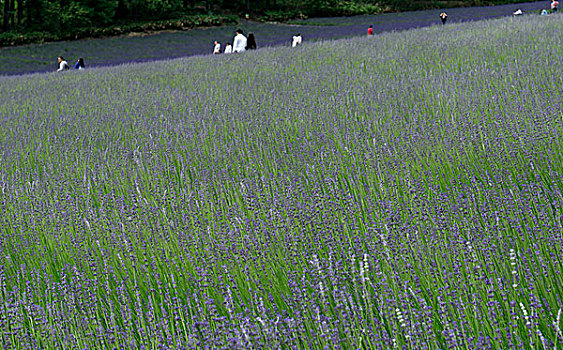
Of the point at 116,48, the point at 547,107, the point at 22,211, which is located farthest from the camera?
the point at 116,48

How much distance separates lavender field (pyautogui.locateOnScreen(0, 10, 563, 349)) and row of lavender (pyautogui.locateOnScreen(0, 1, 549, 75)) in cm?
1847

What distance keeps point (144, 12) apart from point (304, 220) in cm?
4159

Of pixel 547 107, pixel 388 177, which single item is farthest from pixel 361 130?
pixel 388 177

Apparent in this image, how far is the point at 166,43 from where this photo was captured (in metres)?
29.5

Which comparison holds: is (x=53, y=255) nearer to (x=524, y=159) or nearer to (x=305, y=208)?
(x=305, y=208)

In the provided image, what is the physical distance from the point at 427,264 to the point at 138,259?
1219 millimetres

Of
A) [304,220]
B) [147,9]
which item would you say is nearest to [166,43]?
[147,9]

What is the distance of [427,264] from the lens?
1878 millimetres

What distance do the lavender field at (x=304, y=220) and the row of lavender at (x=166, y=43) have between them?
18.5 meters

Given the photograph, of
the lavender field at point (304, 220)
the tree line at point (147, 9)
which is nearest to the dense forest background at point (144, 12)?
the tree line at point (147, 9)

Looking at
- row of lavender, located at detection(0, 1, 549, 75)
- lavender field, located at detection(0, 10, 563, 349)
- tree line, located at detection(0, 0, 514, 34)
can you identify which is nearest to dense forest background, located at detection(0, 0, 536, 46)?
tree line, located at detection(0, 0, 514, 34)

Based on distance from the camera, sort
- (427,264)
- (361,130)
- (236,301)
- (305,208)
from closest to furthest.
Result: 1. (427,264)
2. (236,301)
3. (305,208)
4. (361,130)

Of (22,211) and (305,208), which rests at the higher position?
(305,208)

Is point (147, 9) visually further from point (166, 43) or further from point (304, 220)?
point (304, 220)
